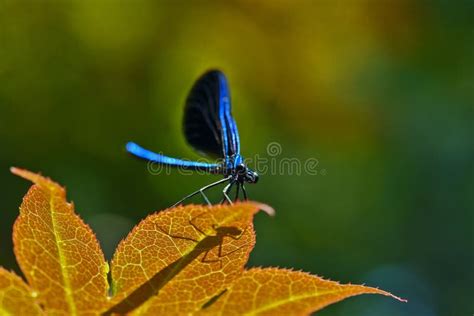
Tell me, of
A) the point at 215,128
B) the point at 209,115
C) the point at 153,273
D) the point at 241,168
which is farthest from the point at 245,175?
the point at 153,273

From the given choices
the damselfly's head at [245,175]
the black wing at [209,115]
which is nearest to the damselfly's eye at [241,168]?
the damselfly's head at [245,175]

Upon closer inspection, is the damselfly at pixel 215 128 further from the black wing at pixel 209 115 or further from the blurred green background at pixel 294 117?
the blurred green background at pixel 294 117

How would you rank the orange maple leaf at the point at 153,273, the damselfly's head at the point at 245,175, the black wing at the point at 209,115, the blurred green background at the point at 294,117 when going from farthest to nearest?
the blurred green background at the point at 294,117 < the black wing at the point at 209,115 < the damselfly's head at the point at 245,175 < the orange maple leaf at the point at 153,273

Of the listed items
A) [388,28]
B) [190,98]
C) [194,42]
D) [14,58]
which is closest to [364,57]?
[388,28]

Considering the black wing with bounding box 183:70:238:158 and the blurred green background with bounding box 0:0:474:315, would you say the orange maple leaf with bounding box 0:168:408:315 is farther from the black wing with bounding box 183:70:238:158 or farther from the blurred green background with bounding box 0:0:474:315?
the blurred green background with bounding box 0:0:474:315

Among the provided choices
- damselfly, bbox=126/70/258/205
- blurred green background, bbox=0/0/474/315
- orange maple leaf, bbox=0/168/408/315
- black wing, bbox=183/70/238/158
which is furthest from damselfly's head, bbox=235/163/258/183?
blurred green background, bbox=0/0/474/315

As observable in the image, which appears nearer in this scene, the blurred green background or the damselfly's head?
the damselfly's head
